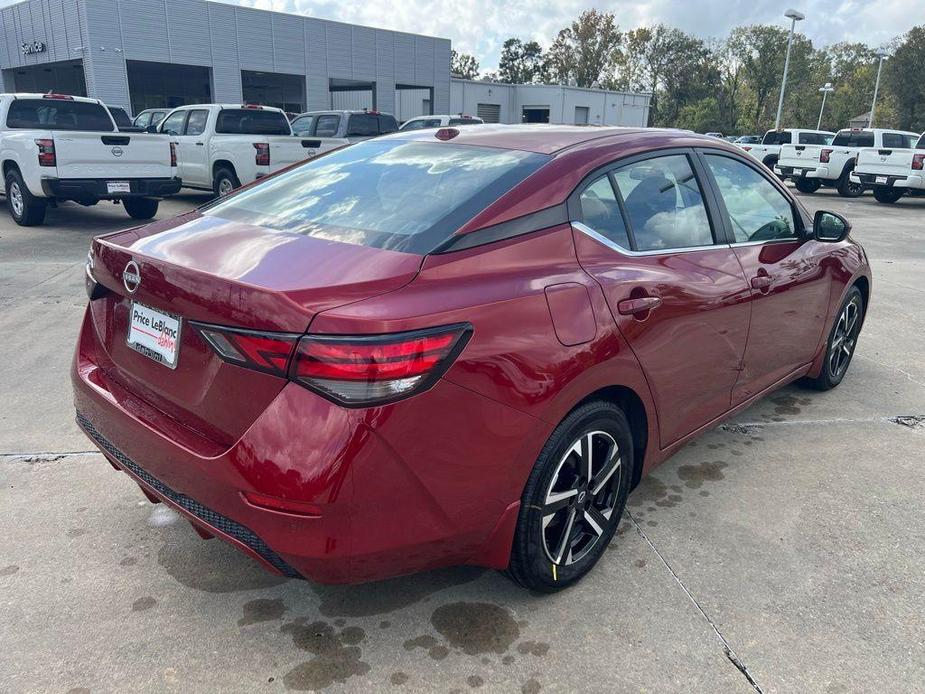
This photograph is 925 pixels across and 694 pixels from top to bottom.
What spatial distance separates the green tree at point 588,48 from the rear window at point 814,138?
64.9 meters

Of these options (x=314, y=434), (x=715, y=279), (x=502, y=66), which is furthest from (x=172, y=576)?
(x=502, y=66)

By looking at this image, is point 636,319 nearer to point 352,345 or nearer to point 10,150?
point 352,345

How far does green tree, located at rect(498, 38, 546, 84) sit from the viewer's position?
97.8 m

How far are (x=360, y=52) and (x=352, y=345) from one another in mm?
38407

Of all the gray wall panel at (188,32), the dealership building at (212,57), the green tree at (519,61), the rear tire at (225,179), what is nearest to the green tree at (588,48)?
the green tree at (519,61)

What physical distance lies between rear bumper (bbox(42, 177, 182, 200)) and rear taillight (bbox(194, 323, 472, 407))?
9.36m

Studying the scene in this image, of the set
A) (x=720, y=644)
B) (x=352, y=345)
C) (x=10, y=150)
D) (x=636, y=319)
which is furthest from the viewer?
(x=10, y=150)

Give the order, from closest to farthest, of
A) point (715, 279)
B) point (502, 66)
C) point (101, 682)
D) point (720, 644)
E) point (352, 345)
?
point (352, 345), point (101, 682), point (720, 644), point (715, 279), point (502, 66)

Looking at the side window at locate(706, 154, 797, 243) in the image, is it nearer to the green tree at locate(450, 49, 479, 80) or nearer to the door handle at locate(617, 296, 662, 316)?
the door handle at locate(617, 296, 662, 316)

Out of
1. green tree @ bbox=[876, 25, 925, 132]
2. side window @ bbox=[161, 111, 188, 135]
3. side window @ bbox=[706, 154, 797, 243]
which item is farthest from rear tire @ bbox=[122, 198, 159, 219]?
green tree @ bbox=[876, 25, 925, 132]

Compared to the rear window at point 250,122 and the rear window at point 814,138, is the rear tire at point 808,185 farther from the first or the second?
the rear window at point 250,122

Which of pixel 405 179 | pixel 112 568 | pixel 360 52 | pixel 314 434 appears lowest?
pixel 112 568

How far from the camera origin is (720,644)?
2.40 metres

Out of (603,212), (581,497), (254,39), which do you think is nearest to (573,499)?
(581,497)
